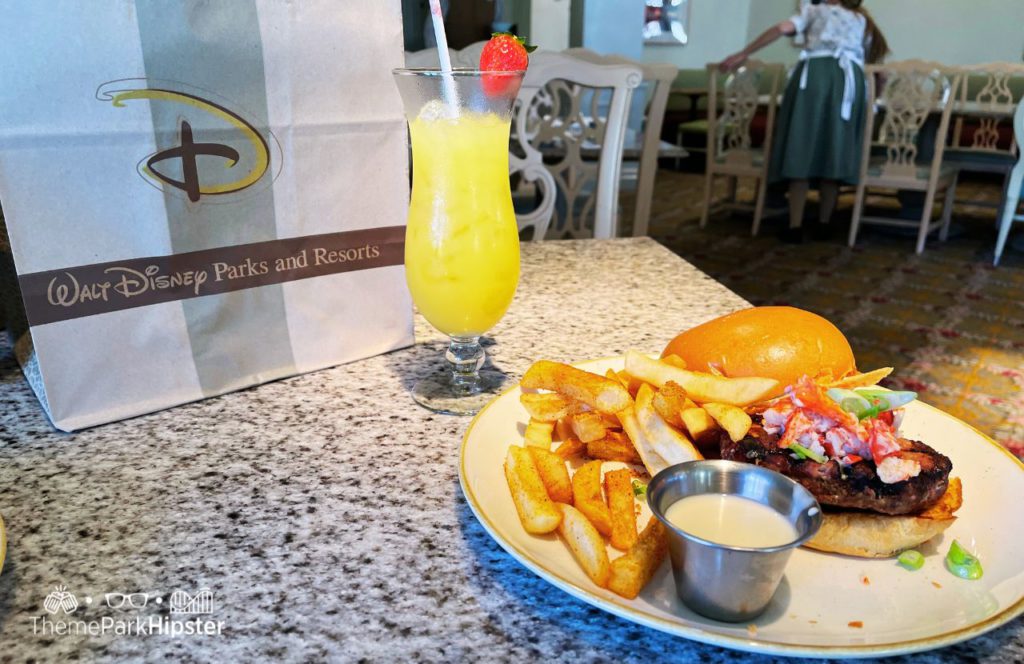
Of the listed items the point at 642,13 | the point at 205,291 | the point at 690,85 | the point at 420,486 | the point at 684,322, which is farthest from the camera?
the point at 690,85

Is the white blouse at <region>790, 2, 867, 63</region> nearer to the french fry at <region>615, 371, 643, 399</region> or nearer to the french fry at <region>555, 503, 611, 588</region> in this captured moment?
the french fry at <region>615, 371, 643, 399</region>

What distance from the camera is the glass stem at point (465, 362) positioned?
962 mm

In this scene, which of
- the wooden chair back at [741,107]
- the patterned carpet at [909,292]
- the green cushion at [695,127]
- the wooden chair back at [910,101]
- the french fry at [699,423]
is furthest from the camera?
the green cushion at [695,127]

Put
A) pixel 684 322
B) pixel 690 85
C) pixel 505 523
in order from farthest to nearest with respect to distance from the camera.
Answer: pixel 690 85
pixel 684 322
pixel 505 523

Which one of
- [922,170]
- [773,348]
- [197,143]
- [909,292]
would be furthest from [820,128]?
[197,143]

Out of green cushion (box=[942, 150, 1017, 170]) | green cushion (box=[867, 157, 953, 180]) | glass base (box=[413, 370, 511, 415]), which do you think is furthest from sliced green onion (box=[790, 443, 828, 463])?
green cushion (box=[942, 150, 1017, 170])

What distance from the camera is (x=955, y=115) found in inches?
234

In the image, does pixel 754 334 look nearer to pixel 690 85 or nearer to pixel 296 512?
pixel 296 512

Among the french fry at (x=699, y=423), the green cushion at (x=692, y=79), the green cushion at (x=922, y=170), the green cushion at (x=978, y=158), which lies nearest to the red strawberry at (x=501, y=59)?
the french fry at (x=699, y=423)

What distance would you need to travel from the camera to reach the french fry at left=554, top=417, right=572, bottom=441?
82 cm

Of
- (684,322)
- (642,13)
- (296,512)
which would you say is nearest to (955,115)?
(642,13)

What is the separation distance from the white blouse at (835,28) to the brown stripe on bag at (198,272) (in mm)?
5164

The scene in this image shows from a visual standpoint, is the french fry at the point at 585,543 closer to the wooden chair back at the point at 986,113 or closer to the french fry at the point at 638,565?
the french fry at the point at 638,565

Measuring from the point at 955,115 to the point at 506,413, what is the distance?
6.55 meters
